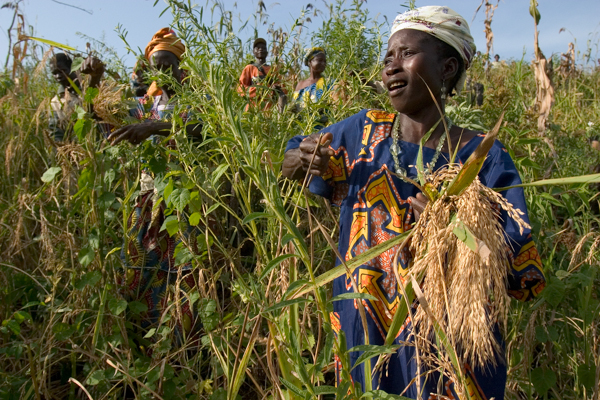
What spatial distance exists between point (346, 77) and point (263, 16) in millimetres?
1784

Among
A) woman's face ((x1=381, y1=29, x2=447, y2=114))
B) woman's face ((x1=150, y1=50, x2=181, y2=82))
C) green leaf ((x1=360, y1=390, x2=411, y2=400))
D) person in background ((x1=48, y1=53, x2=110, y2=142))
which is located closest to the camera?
green leaf ((x1=360, y1=390, x2=411, y2=400))

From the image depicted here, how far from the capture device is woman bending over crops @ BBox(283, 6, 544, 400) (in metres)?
1.33

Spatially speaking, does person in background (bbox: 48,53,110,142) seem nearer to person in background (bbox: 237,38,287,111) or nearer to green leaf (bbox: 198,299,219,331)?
person in background (bbox: 237,38,287,111)

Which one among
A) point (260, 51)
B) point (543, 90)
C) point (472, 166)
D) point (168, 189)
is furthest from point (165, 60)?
point (260, 51)

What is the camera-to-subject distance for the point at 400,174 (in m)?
1.29

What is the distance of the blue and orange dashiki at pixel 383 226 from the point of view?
1.30m

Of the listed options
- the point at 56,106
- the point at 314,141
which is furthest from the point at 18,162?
the point at 314,141

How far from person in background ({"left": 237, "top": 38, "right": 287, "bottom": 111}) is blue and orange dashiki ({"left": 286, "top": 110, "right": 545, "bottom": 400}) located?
41cm

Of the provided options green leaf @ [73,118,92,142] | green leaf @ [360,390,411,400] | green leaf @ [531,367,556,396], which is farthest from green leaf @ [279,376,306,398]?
green leaf @ [73,118,92,142]

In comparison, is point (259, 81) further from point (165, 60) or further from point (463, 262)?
point (463, 262)

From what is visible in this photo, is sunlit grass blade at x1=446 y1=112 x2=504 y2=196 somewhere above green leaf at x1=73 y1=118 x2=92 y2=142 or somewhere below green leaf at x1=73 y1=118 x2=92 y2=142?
below

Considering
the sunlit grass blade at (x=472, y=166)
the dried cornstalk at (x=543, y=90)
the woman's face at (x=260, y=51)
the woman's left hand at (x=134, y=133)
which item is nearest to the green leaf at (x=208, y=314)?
the woman's left hand at (x=134, y=133)

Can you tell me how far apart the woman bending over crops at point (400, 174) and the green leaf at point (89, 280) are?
99 centimetres

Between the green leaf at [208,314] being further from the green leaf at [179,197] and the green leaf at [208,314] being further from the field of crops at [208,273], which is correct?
the green leaf at [179,197]
